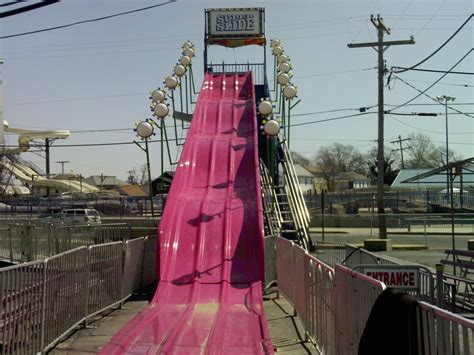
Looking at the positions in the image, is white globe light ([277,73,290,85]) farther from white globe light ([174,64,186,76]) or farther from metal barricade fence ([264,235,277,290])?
metal barricade fence ([264,235,277,290])

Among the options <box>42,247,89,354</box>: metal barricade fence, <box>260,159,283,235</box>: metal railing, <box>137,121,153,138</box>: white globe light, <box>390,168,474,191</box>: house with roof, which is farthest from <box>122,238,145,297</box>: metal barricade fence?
<box>390,168,474,191</box>: house with roof

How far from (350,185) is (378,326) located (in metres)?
106

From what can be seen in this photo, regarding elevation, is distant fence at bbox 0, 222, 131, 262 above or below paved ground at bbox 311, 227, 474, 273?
above

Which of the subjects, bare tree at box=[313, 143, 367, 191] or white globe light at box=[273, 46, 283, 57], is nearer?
white globe light at box=[273, 46, 283, 57]

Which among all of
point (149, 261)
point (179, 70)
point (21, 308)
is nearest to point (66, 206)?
point (179, 70)

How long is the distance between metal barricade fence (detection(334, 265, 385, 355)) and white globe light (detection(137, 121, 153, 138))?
10.6m

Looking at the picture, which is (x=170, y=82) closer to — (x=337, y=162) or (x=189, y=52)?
(x=189, y=52)

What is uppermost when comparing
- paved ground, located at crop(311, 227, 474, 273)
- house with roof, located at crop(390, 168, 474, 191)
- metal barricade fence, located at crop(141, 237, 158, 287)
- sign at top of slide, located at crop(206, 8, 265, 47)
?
sign at top of slide, located at crop(206, 8, 265, 47)

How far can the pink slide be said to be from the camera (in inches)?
320

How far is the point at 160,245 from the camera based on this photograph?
40.4 ft

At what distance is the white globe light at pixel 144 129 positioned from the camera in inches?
637

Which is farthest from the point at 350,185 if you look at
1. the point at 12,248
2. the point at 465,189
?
the point at 12,248

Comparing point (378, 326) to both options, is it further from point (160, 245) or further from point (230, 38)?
point (230, 38)

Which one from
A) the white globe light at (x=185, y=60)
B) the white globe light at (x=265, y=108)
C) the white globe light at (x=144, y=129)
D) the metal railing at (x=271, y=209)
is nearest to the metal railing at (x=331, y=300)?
the metal railing at (x=271, y=209)
